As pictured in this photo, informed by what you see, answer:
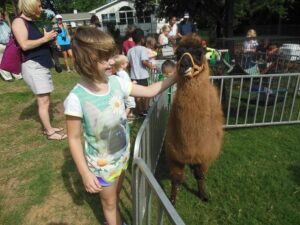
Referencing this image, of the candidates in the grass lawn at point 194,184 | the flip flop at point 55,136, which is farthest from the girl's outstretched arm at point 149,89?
the flip flop at point 55,136

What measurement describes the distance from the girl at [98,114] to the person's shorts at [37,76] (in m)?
2.12

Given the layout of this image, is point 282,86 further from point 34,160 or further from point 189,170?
point 34,160

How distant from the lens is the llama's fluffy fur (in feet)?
6.74

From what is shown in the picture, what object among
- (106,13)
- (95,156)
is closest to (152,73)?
(95,156)

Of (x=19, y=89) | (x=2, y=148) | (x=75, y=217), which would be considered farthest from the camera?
(x=19, y=89)

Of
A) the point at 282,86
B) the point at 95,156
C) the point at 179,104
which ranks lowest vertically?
the point at 282,86

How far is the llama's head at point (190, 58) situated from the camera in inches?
75.8

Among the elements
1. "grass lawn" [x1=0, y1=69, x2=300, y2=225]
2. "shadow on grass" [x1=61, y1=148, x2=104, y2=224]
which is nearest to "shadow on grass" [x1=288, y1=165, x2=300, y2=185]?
"grass lawn" [x1=0, y1=69, x2=300, y2=225]

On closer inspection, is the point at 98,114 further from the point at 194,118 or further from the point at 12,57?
the point at 12,57

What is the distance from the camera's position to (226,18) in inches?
664

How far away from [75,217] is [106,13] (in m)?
42.8

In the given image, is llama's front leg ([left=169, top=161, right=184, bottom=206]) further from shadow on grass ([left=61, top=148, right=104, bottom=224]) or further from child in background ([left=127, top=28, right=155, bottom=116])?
child in background ([left=127, top=28, right=155, bottom=116])

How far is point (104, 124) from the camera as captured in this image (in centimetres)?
174

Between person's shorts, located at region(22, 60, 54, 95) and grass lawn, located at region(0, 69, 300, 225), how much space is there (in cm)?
95
